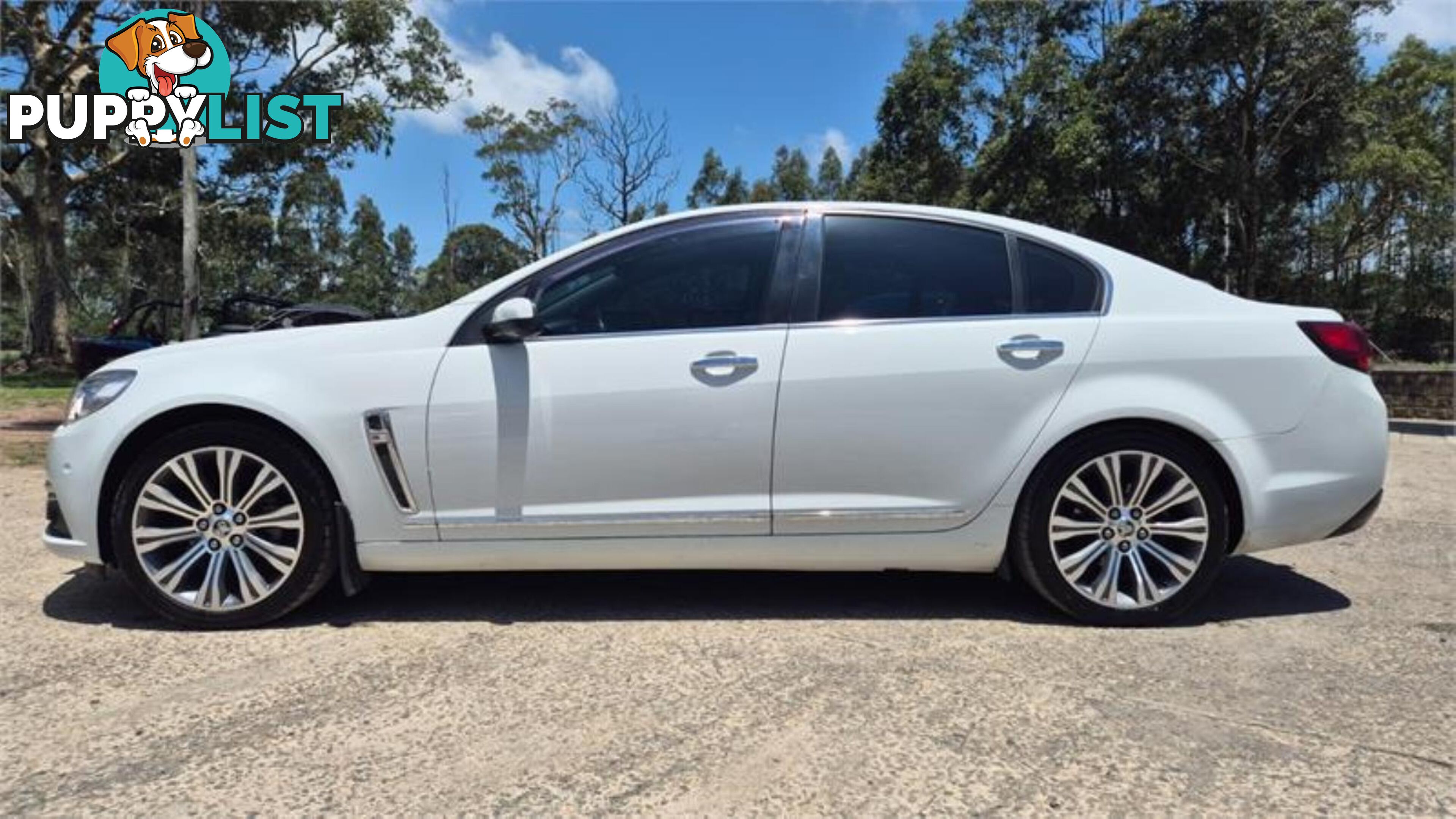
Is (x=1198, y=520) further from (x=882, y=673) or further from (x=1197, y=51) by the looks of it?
(x=1197, y=51)

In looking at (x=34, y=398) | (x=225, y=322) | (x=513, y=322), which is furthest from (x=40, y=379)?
(x=513, y=322)

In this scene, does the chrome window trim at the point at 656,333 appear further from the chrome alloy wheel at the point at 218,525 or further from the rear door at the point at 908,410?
the chrome alloy wheel at the point at 218,525

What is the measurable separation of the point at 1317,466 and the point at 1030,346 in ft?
→ 3.66

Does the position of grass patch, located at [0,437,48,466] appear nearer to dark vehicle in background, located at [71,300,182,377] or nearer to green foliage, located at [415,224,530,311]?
dark vehicle in background, located at [71,300,182,377]

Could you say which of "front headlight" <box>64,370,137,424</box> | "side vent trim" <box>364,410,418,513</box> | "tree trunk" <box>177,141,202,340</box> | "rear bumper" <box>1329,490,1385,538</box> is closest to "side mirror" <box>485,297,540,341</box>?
"side vent trim" <box>364,410,418,513</box>

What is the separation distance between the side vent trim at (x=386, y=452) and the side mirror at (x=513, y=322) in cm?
47

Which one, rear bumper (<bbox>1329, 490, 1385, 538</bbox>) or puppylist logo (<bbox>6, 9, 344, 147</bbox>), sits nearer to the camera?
rear bumper (<bbox>1329, 490, 1385, 538</bbox>)

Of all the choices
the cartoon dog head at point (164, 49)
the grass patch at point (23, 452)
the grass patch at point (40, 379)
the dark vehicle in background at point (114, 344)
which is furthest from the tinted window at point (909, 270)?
the grass patch at point (40, 379)

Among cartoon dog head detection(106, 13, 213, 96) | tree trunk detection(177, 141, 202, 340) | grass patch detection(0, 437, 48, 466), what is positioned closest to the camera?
grass patch detection(0, 437, 48, 466)

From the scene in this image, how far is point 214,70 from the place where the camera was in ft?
50.0

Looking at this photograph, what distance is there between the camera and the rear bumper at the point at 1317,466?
3.26 meters

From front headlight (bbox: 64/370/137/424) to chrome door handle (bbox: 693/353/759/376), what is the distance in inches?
79.7

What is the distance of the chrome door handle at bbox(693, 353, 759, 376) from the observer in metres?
3.22

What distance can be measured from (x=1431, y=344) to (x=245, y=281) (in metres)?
50.5
